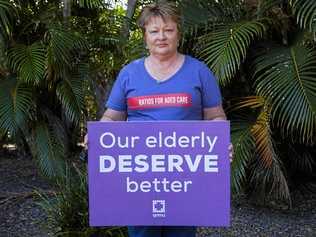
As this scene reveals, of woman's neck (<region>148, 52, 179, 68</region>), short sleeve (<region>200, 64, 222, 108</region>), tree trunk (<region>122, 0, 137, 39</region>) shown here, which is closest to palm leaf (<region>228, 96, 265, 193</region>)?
tree trunk (<region>122, 0, 137, 39</region>)

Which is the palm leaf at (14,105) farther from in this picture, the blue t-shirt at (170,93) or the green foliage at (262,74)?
the blue t-shirt at (170,93)

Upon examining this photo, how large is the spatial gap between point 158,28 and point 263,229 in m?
2.61

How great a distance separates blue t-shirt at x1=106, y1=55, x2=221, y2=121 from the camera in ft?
8.21

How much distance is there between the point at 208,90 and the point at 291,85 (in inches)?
81.1

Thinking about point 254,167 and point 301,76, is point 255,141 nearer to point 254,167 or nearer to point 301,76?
point 254,167

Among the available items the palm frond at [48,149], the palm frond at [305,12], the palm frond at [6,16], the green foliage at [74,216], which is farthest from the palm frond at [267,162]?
the palm frond at [6,16]

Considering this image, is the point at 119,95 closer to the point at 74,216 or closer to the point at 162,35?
the point at 162,35

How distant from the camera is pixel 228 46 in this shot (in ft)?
15.3

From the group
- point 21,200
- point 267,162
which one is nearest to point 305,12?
point 267,162

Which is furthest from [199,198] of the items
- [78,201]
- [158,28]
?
[78,201]

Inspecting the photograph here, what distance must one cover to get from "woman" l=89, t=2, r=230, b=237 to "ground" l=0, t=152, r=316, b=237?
2025mm

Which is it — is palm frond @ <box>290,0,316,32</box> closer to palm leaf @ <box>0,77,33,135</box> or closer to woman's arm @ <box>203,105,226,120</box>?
woman's arm @ <box>203,105,226,120</box>

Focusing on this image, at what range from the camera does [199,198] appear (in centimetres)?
250

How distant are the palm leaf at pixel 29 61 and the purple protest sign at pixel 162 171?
Result: 3075 millimetres
